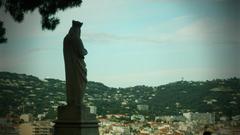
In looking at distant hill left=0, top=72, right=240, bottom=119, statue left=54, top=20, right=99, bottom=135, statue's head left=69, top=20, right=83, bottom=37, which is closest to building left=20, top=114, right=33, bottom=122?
distant hill left=0, top=72, right=240, bottom=119

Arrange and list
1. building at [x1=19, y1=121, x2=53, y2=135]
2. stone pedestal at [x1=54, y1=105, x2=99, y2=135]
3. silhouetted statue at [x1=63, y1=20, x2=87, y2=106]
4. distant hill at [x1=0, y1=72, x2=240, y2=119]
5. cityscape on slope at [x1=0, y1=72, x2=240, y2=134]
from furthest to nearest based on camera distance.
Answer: distant hill at [x1=0, y1=72, x2=240, y2=119]
cityscape on slope at [x1=0, y1=72, x2=240, y2=134]
building at [x1=19, y1=121, x2=53, y2=135]
silhouetted statue at [x1=63, y1=20, x2=87, y2=106]
stone pedestal at [x1=54, y1=105, x2=99, y2=135]

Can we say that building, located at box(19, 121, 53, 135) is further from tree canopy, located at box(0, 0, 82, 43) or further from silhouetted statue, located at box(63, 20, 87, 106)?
silhouetted statue, located at box(63, 20, 87, 106)

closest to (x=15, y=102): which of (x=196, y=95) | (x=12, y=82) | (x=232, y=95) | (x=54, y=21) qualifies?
(x=12, y=82)

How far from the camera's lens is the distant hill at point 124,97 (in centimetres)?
859

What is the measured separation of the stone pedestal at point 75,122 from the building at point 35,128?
211 centimetres

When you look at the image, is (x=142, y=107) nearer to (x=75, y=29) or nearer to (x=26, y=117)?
(x=26, y=117)

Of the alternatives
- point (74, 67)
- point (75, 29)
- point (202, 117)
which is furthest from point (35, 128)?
point (202, 117)

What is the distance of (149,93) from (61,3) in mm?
2810

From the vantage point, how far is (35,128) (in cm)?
821

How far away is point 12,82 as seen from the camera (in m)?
8.76

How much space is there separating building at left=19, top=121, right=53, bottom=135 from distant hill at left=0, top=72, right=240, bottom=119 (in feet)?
1.20

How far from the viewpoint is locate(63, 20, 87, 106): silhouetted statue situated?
618 centimetres

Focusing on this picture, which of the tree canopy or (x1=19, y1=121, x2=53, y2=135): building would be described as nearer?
the tree canopy

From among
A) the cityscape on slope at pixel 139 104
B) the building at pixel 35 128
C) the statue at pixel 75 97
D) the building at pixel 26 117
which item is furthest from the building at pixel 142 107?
the statue at pixel 75 97
